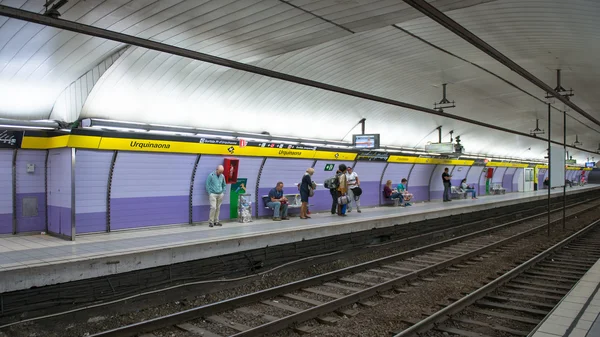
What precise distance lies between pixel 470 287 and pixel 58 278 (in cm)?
679

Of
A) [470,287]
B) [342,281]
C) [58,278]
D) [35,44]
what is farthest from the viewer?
[342,281]

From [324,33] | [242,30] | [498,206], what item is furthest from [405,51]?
[498,206]

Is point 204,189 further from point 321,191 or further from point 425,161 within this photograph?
point 425,161

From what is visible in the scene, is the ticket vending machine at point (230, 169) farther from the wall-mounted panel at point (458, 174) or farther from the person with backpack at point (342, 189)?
the wall-mounted panel at point (458, 174)

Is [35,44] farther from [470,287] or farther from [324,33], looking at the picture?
[470,287]

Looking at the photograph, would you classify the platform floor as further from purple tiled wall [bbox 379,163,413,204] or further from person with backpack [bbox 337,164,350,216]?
purple tiled wall [bbox 379,163,413,204]

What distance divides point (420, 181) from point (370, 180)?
17.4ft

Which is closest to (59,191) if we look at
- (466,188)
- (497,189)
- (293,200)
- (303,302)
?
(303,302)

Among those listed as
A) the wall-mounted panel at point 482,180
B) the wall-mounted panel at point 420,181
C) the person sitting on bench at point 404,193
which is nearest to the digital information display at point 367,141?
the person sitting on bench at point 404,193

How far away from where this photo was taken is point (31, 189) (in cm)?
980

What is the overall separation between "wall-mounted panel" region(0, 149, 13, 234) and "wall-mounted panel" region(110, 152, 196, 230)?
2.03 m

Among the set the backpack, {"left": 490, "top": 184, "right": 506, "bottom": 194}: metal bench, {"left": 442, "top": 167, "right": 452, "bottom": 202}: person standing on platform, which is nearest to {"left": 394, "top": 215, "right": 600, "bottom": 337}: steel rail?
the backpack

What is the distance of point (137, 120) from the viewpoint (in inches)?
412

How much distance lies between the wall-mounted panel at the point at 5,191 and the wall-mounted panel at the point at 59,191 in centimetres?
77
